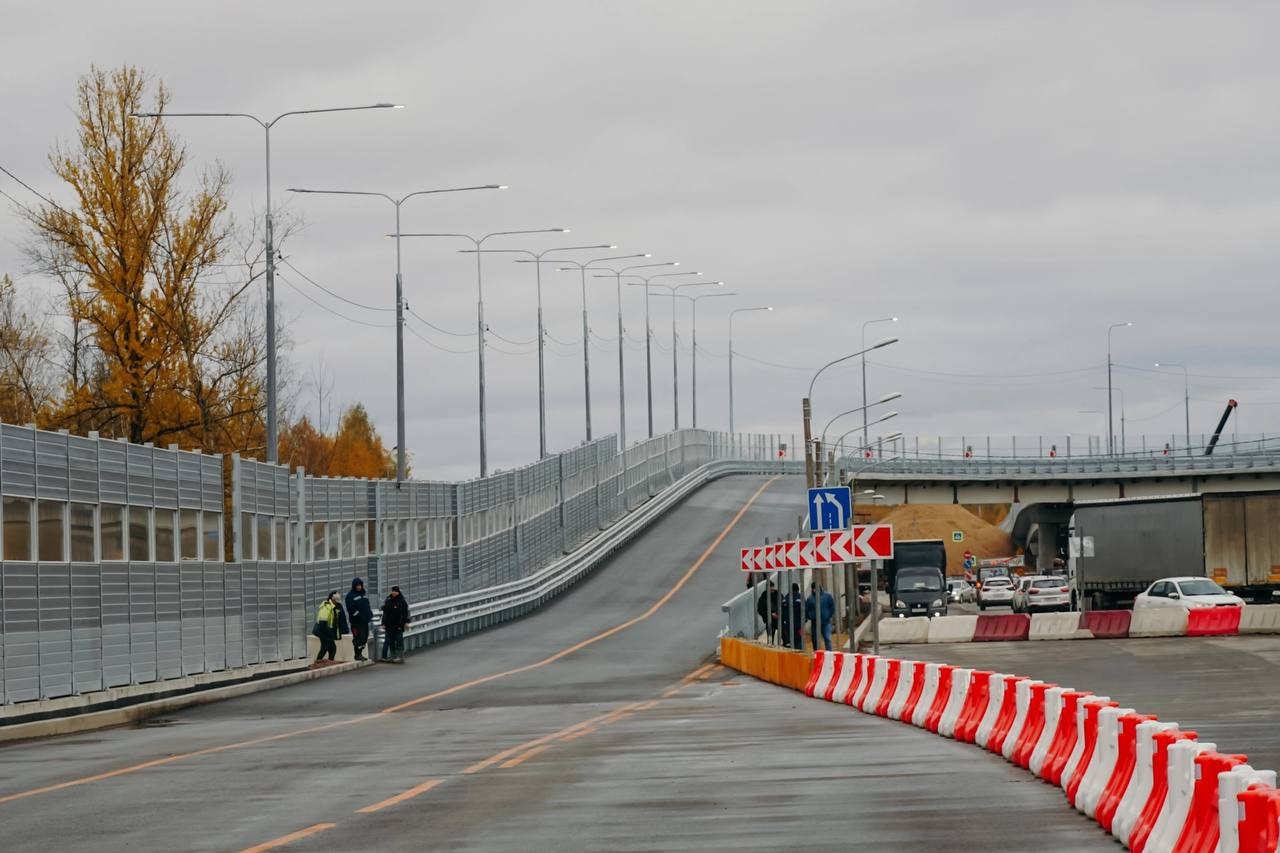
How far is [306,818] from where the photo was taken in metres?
14.0

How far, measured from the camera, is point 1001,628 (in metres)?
52.1

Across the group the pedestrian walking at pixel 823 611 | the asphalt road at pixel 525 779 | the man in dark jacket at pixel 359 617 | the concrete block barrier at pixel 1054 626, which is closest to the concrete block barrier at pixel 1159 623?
the concrete block barrier at pixel 1054 626

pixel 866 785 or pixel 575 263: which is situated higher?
pixel 575 263

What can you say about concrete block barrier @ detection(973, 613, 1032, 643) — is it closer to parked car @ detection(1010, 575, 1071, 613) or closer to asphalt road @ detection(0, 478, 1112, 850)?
asphalt road @ detection(0, 478, 1112, 850)

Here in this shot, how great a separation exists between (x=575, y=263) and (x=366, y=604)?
37655 millimetres

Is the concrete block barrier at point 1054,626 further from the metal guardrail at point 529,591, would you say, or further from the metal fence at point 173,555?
the metal fence at point 173,555

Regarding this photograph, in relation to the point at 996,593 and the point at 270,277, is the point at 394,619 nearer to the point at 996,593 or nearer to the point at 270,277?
the point at 270,277

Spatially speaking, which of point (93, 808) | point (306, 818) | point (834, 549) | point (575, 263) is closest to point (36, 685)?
point (834, 549)

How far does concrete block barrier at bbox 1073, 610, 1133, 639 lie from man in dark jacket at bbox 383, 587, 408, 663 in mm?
16180

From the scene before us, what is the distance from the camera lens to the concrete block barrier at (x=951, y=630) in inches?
2082

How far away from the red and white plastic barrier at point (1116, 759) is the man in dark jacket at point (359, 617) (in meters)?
22.1

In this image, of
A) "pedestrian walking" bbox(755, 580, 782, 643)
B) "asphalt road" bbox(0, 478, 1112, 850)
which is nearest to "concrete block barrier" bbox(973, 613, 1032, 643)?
"pedestrian walking" bbox(755, 580, 782, 643)

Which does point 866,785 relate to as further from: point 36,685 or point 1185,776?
point 36,685

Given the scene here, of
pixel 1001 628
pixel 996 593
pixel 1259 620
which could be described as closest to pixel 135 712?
pixel 1001 628
